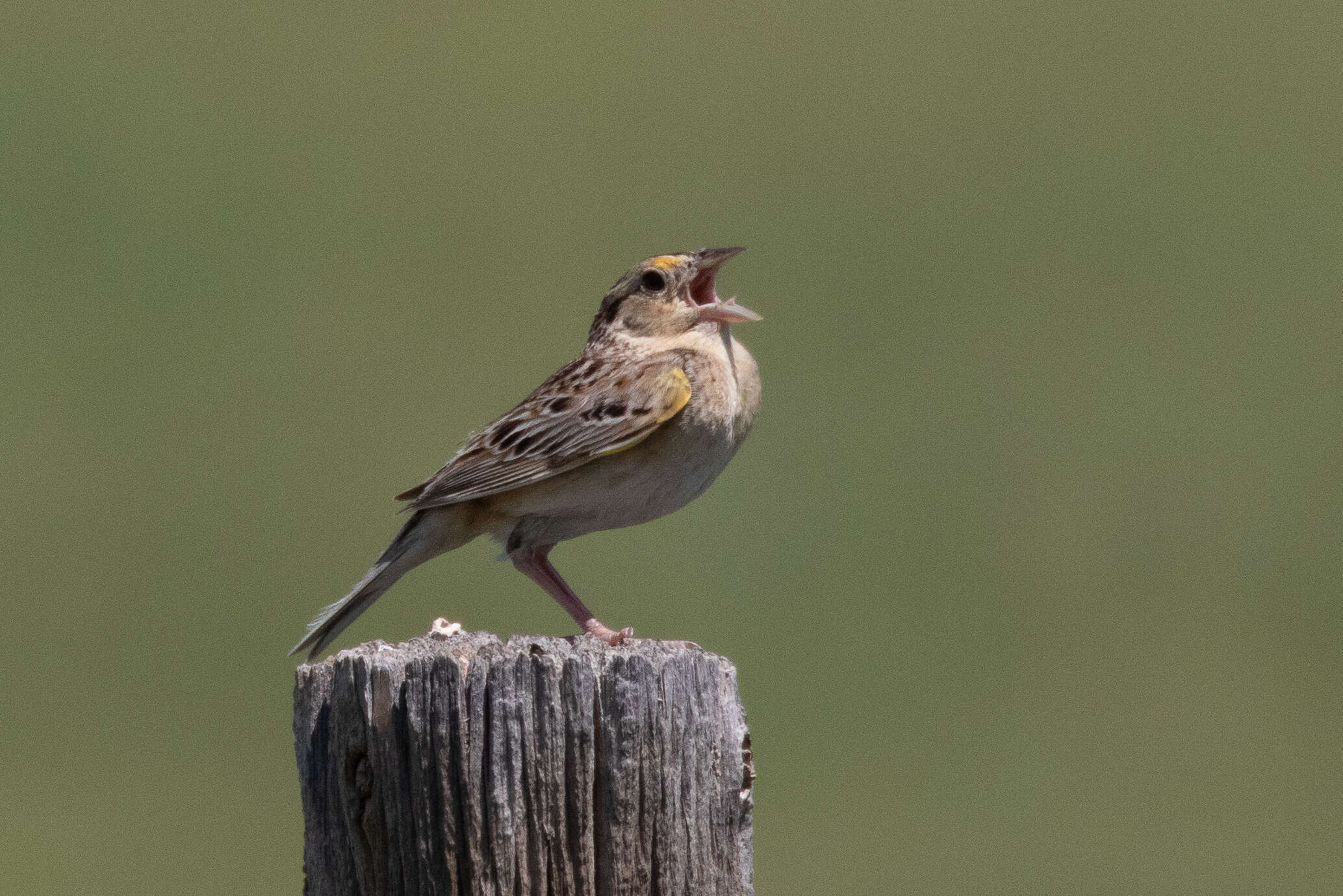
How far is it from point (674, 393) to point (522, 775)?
100 inches

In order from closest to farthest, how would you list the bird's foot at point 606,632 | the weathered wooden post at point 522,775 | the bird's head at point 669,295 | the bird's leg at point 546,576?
the weathered wooden post at point 522,775 → the bird's foot at point 606,632 → the bird's leg at point 546,576 → the bird's head at point 669,295

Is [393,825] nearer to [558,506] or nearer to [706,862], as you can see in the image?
[706,862]

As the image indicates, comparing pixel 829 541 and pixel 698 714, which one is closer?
pixel 698 714

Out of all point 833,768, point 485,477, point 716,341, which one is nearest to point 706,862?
point 485,477

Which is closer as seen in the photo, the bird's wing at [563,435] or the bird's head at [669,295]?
the bird's wing at [563,435]

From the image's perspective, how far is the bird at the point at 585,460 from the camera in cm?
589

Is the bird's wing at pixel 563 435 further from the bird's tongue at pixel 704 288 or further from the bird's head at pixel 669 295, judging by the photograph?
the bird's tongue at pixel 704 288

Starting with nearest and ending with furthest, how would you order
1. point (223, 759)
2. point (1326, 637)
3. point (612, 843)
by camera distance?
point (612, 843)
point (223, 759)
point (1326, 637)

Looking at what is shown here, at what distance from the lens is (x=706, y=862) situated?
3668mm

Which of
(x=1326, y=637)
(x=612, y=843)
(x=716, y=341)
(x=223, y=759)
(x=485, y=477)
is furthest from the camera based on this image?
(x=1326, y=637)

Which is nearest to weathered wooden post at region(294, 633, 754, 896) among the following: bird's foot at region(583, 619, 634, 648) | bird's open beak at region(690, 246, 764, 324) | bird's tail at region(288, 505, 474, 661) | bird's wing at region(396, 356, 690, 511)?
bird's foot at region(583, 619, 634, 648)

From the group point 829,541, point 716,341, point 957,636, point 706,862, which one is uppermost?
point 829,541

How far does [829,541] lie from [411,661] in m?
9.61

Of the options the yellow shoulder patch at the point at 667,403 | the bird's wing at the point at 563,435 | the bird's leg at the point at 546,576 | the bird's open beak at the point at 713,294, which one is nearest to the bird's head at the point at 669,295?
the bird's open beak at the point at 713,294
